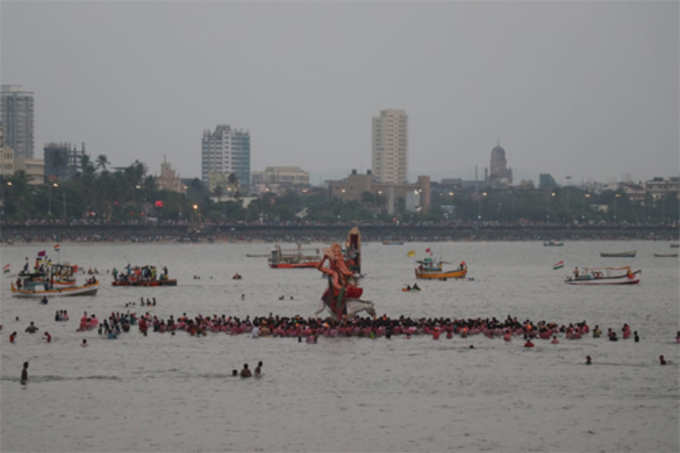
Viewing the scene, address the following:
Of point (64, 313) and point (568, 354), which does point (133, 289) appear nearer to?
point (64, 313)

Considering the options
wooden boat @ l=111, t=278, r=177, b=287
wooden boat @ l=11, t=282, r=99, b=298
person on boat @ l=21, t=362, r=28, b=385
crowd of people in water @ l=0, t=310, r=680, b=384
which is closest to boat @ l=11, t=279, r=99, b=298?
wooden boat @ l=11, t=282, r=99, b=298

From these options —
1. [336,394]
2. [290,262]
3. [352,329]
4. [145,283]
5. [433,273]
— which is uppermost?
[290,262]

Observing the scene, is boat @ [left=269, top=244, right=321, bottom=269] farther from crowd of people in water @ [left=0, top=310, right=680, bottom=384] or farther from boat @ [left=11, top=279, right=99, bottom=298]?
crowd of people in water @ [left=0, top=310, right=680, bottom=384]

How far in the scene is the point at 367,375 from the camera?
205 ft

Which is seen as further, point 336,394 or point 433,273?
point 433,273

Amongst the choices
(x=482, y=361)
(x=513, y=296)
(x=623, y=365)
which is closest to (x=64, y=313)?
(x=482, y=361)

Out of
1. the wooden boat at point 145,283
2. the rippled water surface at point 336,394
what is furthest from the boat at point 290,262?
the rippled water surface at point 336,394

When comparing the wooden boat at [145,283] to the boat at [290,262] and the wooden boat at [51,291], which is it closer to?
the wooden boat at [51,291]

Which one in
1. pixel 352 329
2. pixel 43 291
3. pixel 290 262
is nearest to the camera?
pixel 352 329

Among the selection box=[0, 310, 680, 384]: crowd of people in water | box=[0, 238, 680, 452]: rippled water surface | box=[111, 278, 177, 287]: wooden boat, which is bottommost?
box=[0, 238, 680, 452]: rippled water surface

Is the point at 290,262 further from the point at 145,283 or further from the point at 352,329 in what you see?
the point at 352,329

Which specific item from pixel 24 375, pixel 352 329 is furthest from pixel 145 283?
pixel 24 375

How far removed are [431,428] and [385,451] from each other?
4302 millimetres

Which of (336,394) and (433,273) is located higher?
(433,273)
